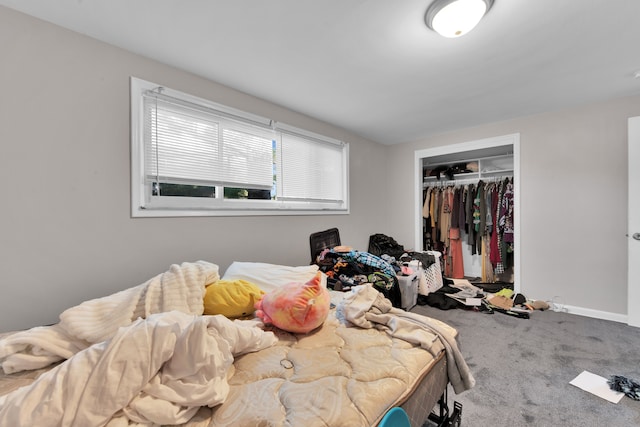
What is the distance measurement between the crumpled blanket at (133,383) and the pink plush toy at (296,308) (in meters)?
0.40

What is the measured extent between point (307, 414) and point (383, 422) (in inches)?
9.1

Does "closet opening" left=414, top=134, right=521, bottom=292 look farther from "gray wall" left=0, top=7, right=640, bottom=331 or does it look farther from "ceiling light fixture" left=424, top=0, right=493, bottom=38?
"ceiling light fixture" left=424, top=0, right=493, bottom=38

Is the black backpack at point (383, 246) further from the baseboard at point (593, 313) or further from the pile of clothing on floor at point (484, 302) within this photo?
the baseboard at point (593, 313)

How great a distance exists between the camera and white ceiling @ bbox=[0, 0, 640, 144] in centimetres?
144

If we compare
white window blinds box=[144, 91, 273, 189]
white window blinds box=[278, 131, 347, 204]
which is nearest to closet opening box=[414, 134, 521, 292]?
white window blinds box=[278, 131, 347, 204]

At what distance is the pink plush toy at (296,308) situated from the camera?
1245 mm

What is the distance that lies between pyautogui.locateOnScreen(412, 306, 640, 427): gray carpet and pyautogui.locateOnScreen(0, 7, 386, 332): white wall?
7.24ft

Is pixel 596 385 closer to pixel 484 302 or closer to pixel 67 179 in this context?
pixel 484 302

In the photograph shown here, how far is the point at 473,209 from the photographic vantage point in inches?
159

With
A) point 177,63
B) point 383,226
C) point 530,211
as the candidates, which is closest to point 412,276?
point 383,226

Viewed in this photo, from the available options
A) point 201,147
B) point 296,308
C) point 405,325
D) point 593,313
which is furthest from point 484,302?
point 201,147

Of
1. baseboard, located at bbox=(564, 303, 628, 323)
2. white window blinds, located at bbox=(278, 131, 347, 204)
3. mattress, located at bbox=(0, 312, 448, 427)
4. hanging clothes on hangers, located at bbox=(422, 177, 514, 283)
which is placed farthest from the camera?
hanging clothes on hangers, located at bbox=(422, 177, 514, 283)

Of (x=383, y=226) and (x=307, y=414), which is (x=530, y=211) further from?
(x=307, y=414)

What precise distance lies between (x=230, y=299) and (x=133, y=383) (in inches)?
27.9
